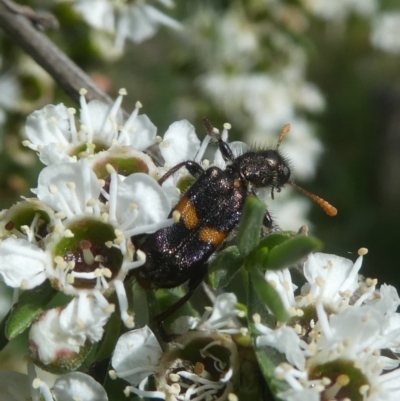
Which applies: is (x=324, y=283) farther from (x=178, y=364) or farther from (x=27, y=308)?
(x=27, y=308)

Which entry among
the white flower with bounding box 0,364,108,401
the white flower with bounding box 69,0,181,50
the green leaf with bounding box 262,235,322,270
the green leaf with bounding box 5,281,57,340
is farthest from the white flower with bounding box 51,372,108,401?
the white flower with bounding box 69,0,181,50

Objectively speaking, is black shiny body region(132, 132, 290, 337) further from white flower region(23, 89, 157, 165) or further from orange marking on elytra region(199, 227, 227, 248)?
white flower region(23, 89, 157, 165)

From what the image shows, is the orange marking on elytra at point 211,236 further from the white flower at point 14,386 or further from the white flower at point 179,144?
the white flower at point 14,386

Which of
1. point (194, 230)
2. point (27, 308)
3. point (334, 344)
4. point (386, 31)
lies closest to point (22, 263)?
point (27, 308)

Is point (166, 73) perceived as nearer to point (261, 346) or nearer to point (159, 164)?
point (159, 164)

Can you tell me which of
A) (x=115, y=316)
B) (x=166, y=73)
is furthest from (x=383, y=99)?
(x=115, y=316)

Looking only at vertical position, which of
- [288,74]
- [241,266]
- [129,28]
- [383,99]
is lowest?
[383,99]

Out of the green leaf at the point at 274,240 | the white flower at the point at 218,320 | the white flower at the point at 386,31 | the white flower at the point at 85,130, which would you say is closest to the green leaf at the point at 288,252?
the green leaf at the point at 274,240
